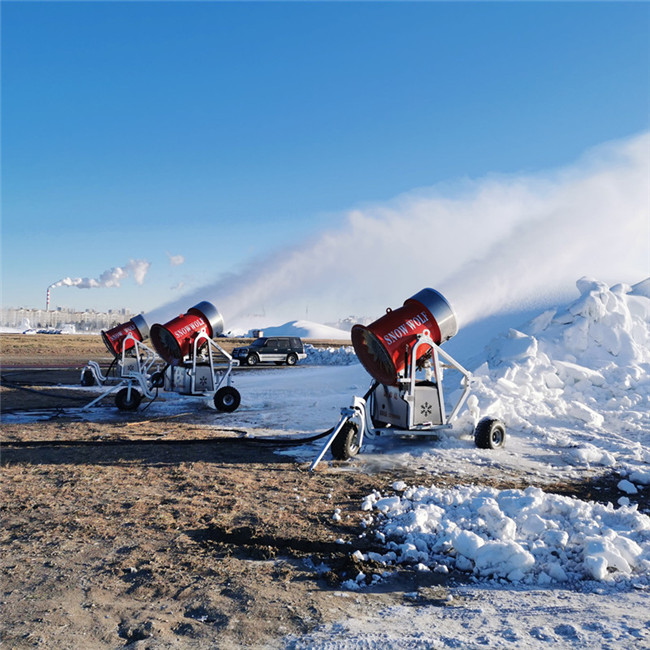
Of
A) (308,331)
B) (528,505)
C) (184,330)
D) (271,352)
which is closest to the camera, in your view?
(528,505)

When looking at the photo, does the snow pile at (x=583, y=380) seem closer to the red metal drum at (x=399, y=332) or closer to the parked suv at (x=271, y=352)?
the red metal drum at (x=399, y=332)

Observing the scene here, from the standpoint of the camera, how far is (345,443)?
29.8 ft

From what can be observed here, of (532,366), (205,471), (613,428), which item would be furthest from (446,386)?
(205,471)

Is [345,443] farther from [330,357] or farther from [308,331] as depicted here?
[308,331]

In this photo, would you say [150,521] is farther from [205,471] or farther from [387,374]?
[387,374]

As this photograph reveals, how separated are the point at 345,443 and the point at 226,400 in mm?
6437

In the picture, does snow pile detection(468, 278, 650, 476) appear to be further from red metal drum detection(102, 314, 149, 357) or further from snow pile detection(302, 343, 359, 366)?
snow pile detection(302, 343, 359, 366)

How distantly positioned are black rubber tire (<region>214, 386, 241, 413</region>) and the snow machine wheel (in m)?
7.02

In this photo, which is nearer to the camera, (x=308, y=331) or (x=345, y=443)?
(x=345, y=443)

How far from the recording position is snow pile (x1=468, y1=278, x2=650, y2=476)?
10.8 meters

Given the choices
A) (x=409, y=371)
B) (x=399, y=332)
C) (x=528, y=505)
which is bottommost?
(x=528, y=505)

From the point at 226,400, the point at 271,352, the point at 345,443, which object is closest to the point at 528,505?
the point at 345,443

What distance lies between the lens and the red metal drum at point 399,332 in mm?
9789

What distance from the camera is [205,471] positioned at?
8438mm
